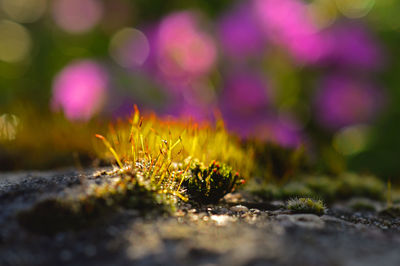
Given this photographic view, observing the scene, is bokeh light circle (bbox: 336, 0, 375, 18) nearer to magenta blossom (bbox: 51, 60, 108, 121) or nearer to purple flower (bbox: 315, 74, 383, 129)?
purple flower (bbox: 315, 74, 383, 129)

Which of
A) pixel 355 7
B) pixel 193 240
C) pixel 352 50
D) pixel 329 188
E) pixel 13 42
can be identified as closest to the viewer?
pixel 193 240

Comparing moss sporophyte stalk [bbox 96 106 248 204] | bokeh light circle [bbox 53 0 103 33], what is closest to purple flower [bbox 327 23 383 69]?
moss sporophyte stalk [bbox 96 106 248 204]

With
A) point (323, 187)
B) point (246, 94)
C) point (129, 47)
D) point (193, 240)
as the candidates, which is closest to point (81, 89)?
point (129, 47)

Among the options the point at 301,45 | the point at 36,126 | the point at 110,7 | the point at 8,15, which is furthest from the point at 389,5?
the point at 8,15

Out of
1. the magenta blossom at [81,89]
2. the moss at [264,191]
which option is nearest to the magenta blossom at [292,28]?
the magenta blossom at [81,89]

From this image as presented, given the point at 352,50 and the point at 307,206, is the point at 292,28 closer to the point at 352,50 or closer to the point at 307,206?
the point at 352,50

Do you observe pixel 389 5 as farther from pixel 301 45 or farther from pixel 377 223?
pixel 377 223

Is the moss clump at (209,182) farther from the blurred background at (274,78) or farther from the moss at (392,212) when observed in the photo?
the blurred background at (274,78)
